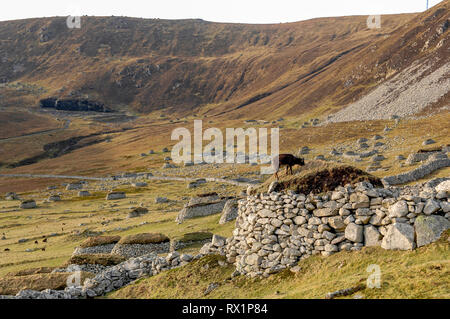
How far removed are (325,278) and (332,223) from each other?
7.42ft

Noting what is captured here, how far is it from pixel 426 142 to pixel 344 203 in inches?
2717

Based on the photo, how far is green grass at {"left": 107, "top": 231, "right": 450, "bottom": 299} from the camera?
11586 mm

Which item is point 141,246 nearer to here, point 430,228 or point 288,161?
point 288,161

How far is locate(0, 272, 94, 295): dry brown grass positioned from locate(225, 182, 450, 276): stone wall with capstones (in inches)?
406

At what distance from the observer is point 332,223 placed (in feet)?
50.5

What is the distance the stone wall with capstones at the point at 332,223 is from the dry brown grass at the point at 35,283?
10.3 meters

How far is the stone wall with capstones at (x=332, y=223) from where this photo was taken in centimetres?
1389

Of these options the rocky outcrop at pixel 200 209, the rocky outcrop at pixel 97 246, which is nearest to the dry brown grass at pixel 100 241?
the rocky outcrop at pixel 97 246

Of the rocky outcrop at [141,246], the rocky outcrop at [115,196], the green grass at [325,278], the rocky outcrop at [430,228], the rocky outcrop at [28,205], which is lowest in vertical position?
the rocky outcrop at [28,205]

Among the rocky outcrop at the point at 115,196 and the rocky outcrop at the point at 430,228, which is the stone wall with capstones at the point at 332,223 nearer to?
the rocky outcrop at the point at 430,228

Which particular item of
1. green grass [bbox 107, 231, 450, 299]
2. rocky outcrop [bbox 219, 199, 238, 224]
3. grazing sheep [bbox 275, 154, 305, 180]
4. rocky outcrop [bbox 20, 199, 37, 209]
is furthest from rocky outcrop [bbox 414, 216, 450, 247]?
rocky outcrop [bbox 20, 199, 37, 209]

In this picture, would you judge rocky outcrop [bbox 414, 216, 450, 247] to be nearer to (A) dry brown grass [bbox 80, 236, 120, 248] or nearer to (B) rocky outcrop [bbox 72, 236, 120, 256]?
(B) rocky outcrop [bbox 72, 236, 120, 256]

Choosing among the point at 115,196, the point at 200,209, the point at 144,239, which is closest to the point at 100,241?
the point at 144,239

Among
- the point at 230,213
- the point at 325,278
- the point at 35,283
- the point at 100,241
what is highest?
the point at 325,278
